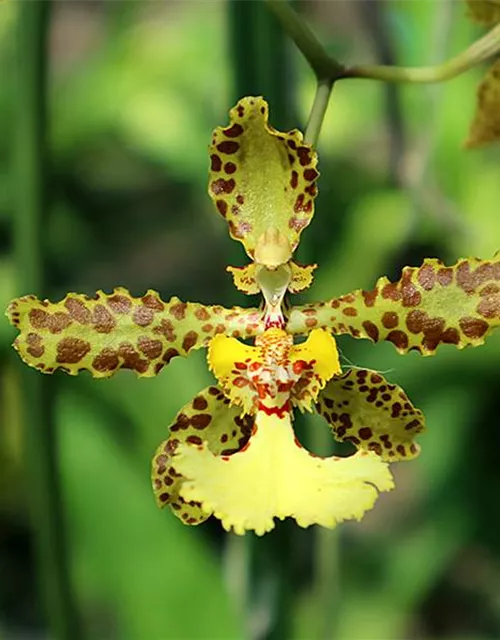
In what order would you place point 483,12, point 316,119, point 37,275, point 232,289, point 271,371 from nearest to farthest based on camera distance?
point 316,119 < point 271,371 < point 483,12 < point 37,275 < point 232,289

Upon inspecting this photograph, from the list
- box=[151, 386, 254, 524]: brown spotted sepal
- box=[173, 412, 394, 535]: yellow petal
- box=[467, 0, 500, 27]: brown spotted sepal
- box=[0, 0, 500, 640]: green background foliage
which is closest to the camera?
box=[173, 412, 394, 535]: yellow petal

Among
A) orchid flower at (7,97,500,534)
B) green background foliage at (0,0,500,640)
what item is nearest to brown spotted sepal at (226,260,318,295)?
orchid flower at (7,97,500,534)

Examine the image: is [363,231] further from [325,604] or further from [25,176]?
[25,176]

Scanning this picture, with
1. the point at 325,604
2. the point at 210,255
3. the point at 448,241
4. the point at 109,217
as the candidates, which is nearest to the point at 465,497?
the point at 448,241

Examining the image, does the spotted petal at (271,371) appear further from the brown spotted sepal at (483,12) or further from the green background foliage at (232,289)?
the brown spotted sepal at (483,12)

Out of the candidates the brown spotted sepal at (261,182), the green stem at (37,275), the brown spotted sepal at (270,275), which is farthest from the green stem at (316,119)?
the green stem at (37,275)

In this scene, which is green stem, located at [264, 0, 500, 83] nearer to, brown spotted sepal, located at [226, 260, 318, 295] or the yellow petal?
brown spotted sepal, located at [226, 260, 318, 295]

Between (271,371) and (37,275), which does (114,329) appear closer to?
(271,371)

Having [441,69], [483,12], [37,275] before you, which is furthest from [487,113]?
[37,275]
